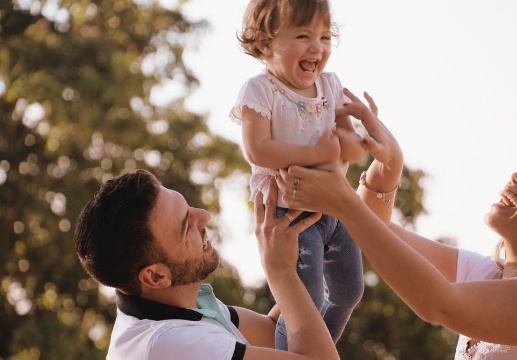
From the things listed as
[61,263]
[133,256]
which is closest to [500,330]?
[133,256]

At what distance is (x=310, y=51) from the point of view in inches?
124

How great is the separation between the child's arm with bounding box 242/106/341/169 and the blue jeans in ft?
0.71

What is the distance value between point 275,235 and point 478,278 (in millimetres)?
1124

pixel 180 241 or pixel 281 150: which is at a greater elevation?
pixel 281 150

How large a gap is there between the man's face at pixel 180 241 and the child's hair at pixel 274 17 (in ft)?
1.85

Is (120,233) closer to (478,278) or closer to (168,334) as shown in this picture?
(168,334)

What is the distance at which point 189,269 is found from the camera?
Answer: 3.21 m

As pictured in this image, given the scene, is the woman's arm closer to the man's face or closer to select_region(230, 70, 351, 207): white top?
select_region(230, 70, 351, 207): white top

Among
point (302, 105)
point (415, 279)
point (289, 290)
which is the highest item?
point (302, 105)

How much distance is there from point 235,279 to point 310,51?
1070 cm

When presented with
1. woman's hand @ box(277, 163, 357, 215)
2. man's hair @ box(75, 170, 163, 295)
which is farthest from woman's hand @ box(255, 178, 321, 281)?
man's hair @ box(75, 170, 163, 295)

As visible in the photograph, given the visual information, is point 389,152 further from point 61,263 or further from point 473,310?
point 61,263

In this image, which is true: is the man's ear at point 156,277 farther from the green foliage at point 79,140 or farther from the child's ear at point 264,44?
the green foliage at point 79,140

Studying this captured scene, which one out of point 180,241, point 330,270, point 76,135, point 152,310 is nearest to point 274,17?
point 180,241
